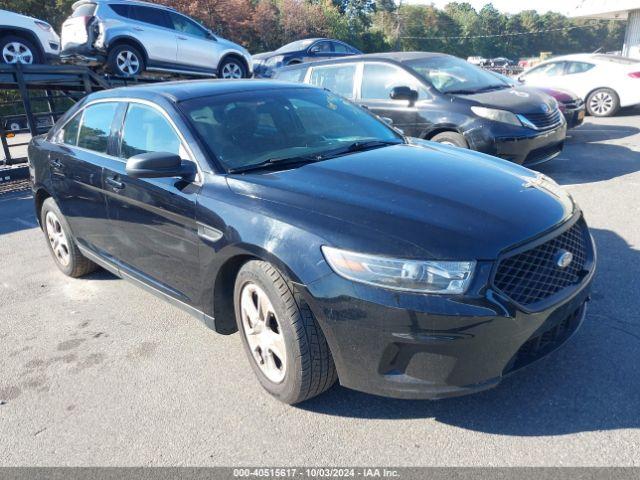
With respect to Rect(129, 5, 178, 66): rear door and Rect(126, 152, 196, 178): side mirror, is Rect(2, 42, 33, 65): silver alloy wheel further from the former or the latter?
Rect(126, 152, 196, 178): side mirror

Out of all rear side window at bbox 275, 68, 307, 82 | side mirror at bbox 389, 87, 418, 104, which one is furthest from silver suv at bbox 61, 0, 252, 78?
side mirror at bbox 389, 87, 418, 104

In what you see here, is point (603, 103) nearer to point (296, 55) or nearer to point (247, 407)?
point (296, 55)

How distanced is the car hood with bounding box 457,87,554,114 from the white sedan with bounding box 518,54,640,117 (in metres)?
5.43

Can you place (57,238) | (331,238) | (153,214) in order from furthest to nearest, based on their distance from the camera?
(57,238) < (153,214) < (331,238)

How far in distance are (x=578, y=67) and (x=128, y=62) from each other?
32.2 feet

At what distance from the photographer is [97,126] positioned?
427 centimetres

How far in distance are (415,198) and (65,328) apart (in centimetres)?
284

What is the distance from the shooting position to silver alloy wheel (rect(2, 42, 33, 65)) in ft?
30.2

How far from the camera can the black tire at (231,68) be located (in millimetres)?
11664

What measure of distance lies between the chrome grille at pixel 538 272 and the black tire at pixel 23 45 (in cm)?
901

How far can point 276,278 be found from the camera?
2658 millimetres

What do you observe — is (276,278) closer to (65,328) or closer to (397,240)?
(397,240)

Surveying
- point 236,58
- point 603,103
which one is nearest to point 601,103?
point 603,103

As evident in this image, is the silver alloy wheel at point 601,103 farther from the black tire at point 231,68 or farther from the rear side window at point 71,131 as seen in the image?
the rear side window at point 71,131
